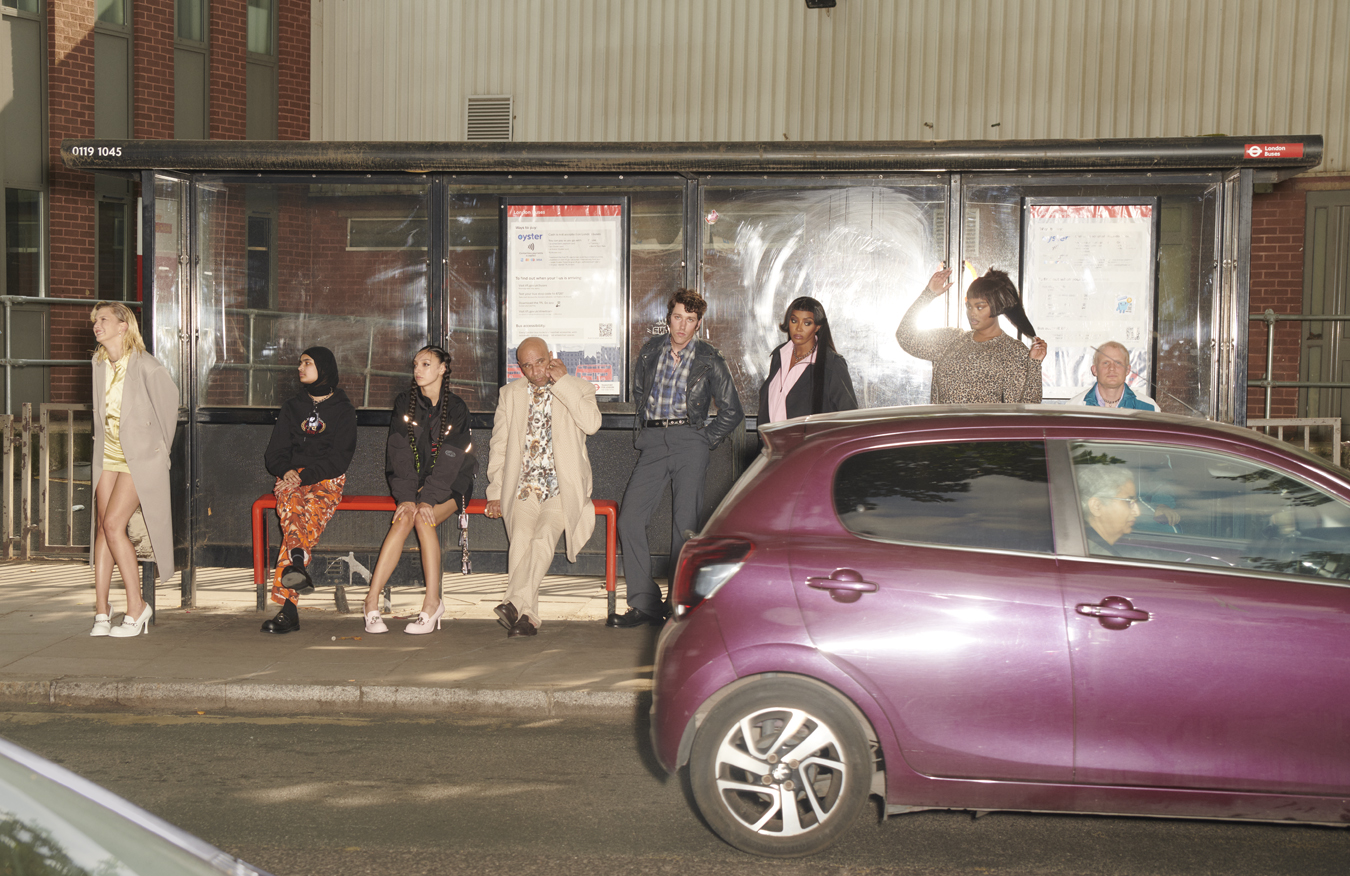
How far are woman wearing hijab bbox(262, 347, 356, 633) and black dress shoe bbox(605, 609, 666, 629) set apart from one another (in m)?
2.03

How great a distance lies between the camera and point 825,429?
14.0 feet

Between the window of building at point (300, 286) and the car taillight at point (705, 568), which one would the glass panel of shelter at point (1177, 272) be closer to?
the window of building at point (300, 286)

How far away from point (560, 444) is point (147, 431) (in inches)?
100

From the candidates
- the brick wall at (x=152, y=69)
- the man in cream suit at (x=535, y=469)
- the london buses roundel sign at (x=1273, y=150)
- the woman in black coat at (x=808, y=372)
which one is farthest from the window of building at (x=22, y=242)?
the london buses roundel sign at (x=1273, y=150)

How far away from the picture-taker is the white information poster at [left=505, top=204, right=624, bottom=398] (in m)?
8.10

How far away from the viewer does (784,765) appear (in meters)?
3.88

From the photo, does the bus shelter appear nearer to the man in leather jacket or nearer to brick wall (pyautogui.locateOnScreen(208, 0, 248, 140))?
the man in leather jacket

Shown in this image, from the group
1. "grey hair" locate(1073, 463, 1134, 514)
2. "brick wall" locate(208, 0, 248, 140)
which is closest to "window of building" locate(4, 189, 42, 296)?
"brick wall" locate(208, 0, 248, 140)

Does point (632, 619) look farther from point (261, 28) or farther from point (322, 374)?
point (261, 28)

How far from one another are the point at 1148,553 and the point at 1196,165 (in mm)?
4069

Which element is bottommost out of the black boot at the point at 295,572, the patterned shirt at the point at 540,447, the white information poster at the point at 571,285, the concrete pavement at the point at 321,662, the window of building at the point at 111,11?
the concrete pavement at the point at 321,662

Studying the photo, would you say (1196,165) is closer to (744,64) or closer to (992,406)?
(992,406)

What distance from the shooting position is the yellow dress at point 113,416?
7.02 m

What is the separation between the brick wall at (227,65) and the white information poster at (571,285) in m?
10.1
